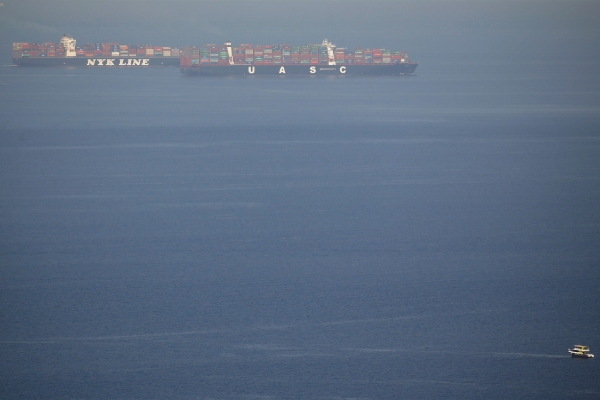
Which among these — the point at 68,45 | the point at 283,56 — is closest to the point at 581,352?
the point at 283,56

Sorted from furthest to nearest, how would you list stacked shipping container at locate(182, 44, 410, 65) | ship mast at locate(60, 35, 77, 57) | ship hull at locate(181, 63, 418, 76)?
1. ship mast at locate(60, 35, 77, 57)
2. ship hull at locate(181, 63, 418, 76)
3. stacked shipping container at locate(182, 44, 410, 65)

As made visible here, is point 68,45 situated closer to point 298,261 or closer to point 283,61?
point 283,61

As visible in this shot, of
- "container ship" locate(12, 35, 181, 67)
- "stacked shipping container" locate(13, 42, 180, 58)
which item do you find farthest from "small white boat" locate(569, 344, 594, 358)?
"stacked shipping container" locate(13, 42, 180, 58)

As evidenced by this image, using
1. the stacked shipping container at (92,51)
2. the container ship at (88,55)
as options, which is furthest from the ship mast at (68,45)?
the stacked shipping container at (92,51)

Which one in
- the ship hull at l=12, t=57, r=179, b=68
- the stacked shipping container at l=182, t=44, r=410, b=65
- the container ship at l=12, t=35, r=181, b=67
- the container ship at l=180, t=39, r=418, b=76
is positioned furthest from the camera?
the ship hull at l=12, t=57, r=179, b=68

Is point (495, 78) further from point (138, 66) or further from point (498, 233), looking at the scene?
point (498, 233)

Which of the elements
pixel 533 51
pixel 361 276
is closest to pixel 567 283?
pixel 361 276

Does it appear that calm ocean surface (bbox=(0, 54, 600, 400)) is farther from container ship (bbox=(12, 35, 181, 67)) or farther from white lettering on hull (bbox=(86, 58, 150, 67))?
white lettering on hull (bbox=(86, 58, 150, 67))
